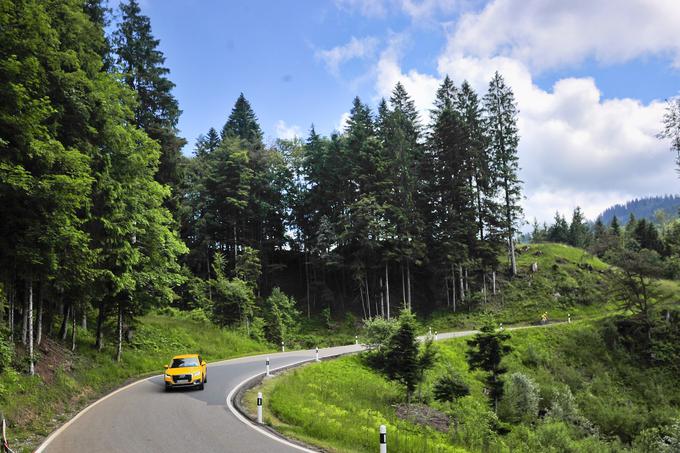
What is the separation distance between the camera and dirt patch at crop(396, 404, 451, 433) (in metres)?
16.9

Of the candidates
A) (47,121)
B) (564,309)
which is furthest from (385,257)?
(47,121)

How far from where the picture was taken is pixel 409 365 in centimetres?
1770

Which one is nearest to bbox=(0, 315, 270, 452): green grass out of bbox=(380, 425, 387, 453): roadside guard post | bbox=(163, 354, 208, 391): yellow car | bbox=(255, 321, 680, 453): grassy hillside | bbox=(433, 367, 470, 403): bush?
bbox=(163, 354, 208, 391): yellow car

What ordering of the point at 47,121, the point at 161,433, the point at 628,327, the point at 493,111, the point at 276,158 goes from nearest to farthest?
1. the point at 161,433
2. the point at 47,121
3. the point at 628,327
4. the point at 493,111
5. the point at 276,158

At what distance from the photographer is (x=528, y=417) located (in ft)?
68.9

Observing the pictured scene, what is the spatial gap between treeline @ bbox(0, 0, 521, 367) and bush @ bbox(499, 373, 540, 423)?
17.9m

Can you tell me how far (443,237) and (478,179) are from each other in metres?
7.41

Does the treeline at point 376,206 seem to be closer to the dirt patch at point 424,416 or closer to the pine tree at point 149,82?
the pine tree at point 149,82

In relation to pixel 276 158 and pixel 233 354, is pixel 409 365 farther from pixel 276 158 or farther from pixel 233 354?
pixel 276 158

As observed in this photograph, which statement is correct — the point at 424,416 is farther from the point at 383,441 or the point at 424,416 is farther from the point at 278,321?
→ the point at 278,321

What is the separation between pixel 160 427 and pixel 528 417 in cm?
1704

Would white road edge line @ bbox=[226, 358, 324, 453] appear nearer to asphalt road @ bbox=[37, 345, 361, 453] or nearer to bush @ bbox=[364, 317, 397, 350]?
asphalt road @ bbox=[37, 345, 361, 453]

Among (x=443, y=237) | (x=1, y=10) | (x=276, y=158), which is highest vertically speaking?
(x=276, y=158)

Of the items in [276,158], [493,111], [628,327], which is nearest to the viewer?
[628,327]
